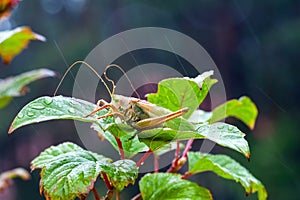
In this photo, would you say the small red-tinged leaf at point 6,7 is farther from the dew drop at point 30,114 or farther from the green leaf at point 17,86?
the dew drop at point 30,114

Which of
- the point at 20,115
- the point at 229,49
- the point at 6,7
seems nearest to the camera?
the point at 20,115

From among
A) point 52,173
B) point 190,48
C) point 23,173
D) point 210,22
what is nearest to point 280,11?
point 210,22

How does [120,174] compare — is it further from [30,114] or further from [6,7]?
[6,7]

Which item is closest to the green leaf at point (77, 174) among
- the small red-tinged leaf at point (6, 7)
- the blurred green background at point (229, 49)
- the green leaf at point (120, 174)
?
the green leaf at point (120, 174)

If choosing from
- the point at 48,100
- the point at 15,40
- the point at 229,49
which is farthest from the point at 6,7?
the point at 229,49

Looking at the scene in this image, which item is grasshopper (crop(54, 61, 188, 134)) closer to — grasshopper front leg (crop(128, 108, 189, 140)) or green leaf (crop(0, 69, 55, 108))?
grasshopper front leg (crop(128, 108, 189, 140))

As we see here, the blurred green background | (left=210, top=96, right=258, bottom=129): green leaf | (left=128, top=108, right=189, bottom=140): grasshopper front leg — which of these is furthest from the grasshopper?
the blurred green background
